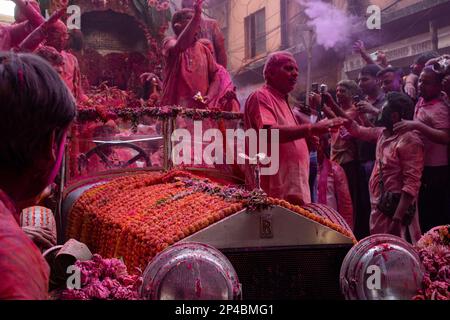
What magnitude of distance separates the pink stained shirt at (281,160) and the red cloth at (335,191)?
1.48 m

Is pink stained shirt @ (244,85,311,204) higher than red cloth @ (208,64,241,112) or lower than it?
lower

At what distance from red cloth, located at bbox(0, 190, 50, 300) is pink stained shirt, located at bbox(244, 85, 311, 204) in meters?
3.05

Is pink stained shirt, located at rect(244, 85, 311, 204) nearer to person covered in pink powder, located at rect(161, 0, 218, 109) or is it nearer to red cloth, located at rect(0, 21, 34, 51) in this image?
person covered in pink powder, located at rect(161, 0, 218, 109)

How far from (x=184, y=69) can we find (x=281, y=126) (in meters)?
2.33

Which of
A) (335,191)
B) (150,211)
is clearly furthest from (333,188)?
(150,211)

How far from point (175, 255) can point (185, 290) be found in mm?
115

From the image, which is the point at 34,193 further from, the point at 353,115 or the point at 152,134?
the point at 353,115

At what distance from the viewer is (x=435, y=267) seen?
88.6 inches

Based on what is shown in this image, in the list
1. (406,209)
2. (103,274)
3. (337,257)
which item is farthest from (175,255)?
(406,209)

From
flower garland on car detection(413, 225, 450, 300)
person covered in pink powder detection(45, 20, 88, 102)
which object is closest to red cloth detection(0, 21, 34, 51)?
person covered in pink powder detection(45, 20, 88, 102)

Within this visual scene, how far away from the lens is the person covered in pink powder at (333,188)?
19.0 feet

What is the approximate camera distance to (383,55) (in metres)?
6.00

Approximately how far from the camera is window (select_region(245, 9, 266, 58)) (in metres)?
8.36

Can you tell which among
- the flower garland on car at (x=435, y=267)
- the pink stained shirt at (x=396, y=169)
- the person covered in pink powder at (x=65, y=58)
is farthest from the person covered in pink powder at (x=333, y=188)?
the flower garland on car at (x=435, y=267)
